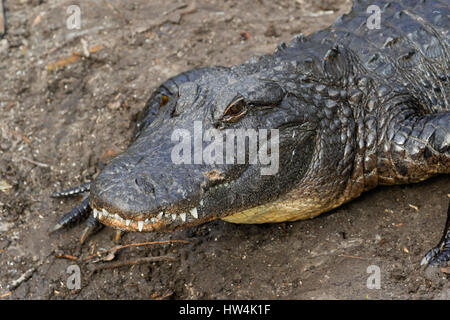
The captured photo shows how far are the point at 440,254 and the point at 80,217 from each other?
266cm

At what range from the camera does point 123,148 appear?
4.82 meters

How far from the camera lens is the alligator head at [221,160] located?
2984 mm

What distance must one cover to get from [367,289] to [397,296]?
6.9 inches

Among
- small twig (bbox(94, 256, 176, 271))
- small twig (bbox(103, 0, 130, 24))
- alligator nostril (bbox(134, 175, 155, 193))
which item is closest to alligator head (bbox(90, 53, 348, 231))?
alligator nostril (bbox(134, 175, 155, 193))

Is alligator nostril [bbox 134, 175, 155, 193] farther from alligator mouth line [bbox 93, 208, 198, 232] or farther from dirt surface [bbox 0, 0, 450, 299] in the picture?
dirt surface [bbox 0, 0, 450, 299]

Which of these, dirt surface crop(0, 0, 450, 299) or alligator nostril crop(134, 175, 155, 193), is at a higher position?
alligator nostril crop(134, 175, 155, 193)

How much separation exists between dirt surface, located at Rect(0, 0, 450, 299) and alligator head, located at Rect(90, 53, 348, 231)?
361 millimetres

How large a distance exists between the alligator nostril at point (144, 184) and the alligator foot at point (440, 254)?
5.62 ft

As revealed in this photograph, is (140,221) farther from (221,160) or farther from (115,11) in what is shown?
(115,11)

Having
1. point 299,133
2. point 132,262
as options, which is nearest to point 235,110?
point 299,133

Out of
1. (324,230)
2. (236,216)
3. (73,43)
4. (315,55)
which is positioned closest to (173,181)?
(236,216)

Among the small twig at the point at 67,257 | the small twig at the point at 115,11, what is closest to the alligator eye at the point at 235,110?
the small twig at the point at 67,257

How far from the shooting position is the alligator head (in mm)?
2984

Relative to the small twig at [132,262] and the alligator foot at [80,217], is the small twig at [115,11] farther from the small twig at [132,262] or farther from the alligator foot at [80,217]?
the small twig at [132,262]
